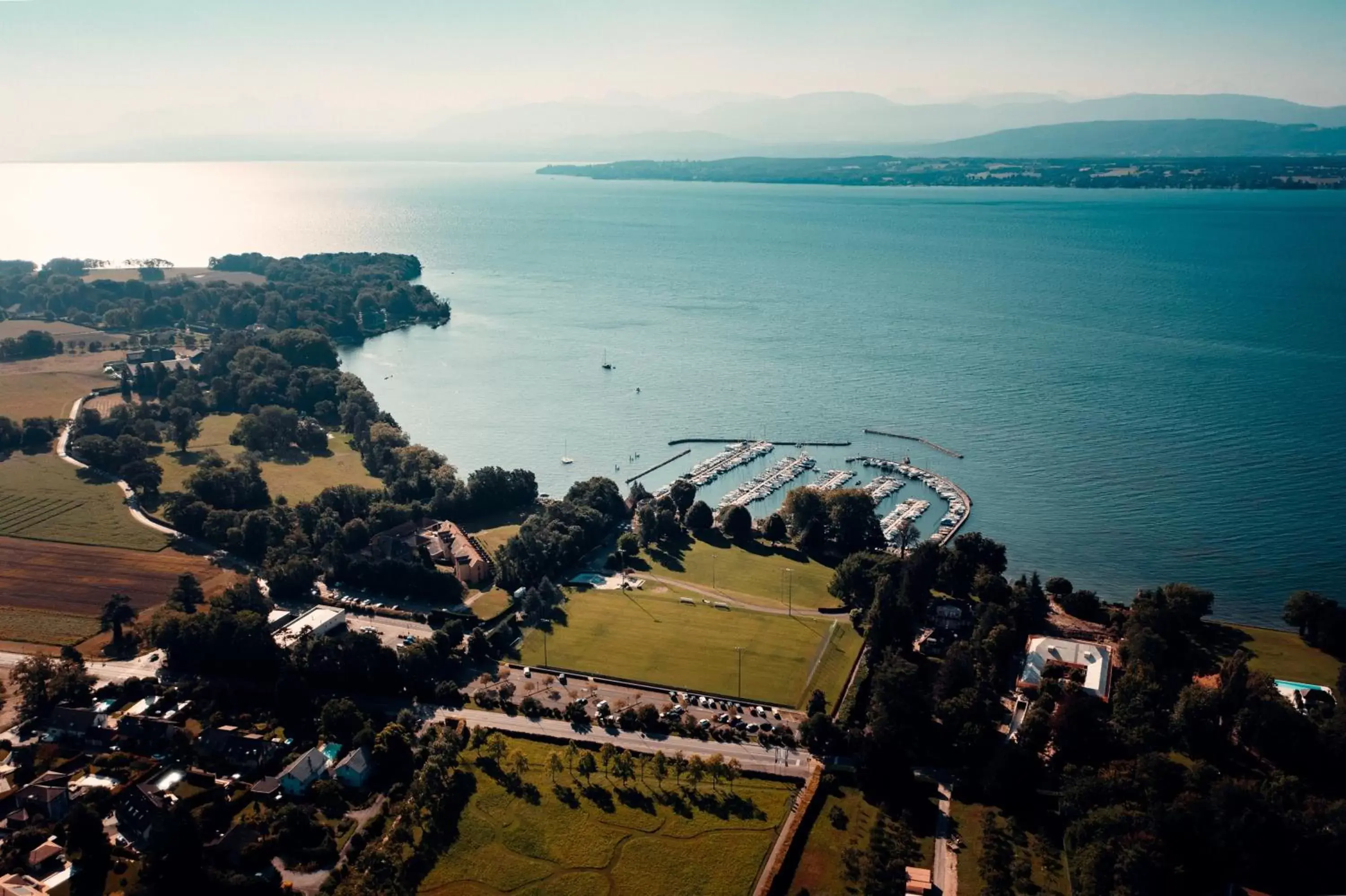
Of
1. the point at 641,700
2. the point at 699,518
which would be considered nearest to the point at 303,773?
the point at 641,700

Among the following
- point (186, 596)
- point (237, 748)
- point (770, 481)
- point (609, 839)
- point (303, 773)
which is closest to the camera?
point (609, 839)

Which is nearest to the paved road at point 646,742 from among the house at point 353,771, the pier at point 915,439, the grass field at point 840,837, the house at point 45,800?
the grass field at point 840,837

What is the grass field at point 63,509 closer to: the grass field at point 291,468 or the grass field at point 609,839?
the grass field at point 291,468

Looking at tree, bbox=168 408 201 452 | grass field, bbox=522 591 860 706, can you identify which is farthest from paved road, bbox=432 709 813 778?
tree, bbox=168 408 201 452

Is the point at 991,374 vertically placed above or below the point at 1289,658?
above

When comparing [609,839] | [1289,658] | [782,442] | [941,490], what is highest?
[782,442]

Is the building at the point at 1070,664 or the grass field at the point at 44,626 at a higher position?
the building at the point at 1070,664

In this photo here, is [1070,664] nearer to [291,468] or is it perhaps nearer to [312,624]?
[312,624]
